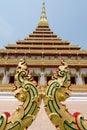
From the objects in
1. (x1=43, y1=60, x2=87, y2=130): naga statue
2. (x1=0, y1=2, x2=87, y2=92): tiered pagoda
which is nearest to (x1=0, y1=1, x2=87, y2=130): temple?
(x1=0, y1=2, x2=87, y2=92): tiered pagoda

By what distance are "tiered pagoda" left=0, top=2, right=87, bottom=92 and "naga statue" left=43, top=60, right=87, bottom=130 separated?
51.8 feet


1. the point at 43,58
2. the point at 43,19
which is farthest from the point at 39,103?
the point at 43,19

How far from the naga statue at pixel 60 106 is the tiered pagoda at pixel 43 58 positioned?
1578 centimetres

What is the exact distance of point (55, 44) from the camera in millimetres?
26859

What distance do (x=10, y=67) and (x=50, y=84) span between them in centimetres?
1803

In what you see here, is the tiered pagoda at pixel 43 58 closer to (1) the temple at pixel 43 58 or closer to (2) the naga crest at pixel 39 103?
(1) the temple at pixel 43 58

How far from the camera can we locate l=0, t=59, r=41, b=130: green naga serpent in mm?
4371

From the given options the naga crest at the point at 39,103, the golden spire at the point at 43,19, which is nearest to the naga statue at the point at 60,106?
the naga crest at the point at 39,103

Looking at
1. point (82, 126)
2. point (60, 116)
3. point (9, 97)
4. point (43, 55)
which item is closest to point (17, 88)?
point (60, 116)

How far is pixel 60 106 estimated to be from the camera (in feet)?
14.9

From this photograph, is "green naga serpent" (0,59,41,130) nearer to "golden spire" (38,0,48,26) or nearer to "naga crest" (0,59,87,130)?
"naga crest" (0,59,87,130)

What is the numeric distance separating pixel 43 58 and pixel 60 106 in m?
19.3

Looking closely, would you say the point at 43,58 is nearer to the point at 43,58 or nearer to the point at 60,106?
the point at 43,58

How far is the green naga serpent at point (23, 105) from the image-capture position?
4.37 meters
